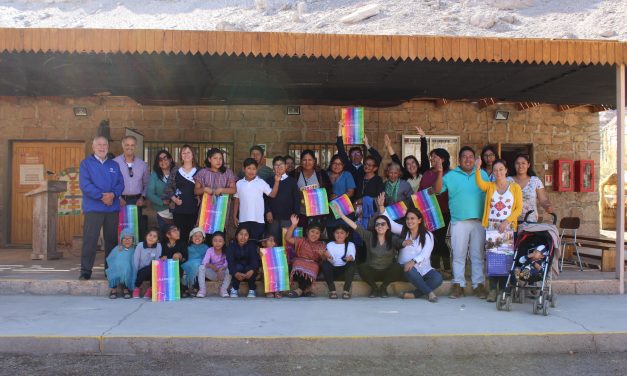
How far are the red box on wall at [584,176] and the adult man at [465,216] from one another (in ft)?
19.5

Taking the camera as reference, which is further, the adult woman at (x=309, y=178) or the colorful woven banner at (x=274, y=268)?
the adult woman at (x=309, y=178)

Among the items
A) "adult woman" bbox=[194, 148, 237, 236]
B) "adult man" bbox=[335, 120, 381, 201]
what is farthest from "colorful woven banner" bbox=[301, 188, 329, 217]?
"adult woman" bbox=[194, 148, 237, 236]

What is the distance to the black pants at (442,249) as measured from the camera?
830cm

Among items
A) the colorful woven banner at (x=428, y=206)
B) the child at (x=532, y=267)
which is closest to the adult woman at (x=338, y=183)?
the colorful woven banner at (x=428, y=206)

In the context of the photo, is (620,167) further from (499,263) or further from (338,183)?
(338,183)

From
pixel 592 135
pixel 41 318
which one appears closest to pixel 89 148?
pixel 41 318

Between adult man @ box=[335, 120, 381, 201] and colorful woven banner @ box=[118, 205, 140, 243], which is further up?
adult man @ box=[335, 120, 381, 201]

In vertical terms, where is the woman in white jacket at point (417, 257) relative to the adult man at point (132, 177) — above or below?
below

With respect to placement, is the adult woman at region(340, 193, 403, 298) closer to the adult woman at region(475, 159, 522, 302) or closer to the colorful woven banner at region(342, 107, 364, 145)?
the adult woman at region(475, 159, 522, 302)

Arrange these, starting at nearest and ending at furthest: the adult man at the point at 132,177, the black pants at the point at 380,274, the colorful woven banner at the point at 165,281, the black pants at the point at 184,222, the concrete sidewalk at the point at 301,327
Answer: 1. the concrete sidewalk at the point at 301,327
2. the colorful woven banner at the point at 165,281
3. the black pants at the point at 380,274
4. the black pants at the point at 184,222
5. the adult man at the point at 132,177

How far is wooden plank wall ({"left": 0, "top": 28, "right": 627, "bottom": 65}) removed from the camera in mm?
7066

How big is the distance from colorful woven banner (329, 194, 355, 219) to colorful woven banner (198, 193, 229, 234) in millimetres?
1415

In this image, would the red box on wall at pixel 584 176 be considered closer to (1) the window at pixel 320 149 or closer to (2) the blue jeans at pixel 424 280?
(1) the window at pixel 320 149

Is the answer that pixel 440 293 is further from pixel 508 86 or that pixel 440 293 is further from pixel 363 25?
pixel 363 25
